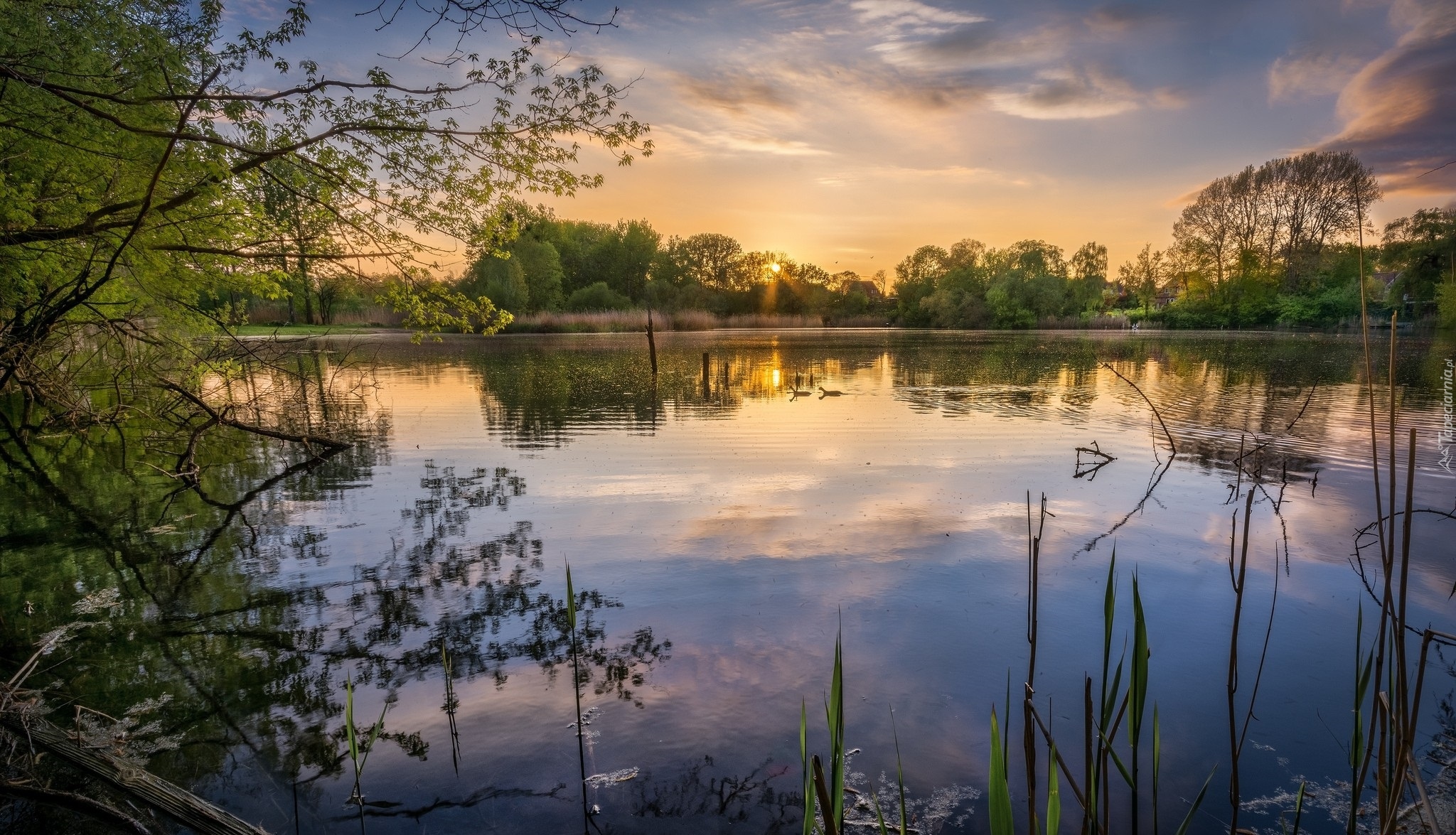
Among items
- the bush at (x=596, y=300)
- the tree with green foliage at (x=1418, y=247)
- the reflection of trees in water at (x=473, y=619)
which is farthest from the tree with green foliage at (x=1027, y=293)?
the reflection of trees in water at (x=473, y=619)

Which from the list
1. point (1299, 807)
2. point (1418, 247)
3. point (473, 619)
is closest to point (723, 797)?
point (1299, 807)

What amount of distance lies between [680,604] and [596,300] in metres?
83.2

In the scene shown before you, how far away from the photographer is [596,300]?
8650cm

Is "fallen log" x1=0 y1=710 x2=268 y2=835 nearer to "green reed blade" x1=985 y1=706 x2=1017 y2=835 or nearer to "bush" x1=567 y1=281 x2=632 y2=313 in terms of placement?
"green reed blade" x1=985 y1=706 x2=1017 y2=835

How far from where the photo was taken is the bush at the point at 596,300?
8588cm

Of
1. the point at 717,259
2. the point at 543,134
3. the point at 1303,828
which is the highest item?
the point at 717,259

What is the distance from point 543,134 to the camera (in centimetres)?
943

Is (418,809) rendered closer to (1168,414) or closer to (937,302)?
(1168,414)

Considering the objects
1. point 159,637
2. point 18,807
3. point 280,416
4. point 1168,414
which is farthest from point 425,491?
point 1168,414

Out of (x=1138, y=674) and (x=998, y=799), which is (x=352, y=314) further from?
(x=998, y=799)

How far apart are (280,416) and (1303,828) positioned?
19.8 meters

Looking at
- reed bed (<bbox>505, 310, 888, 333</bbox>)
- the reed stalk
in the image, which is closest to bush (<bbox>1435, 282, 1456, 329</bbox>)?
the reed stalk

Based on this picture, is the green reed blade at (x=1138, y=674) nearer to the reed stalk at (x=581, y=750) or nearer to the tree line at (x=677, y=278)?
the reed stalk at (x=581, y=750)

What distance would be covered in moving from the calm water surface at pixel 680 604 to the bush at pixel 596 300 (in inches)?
2857
